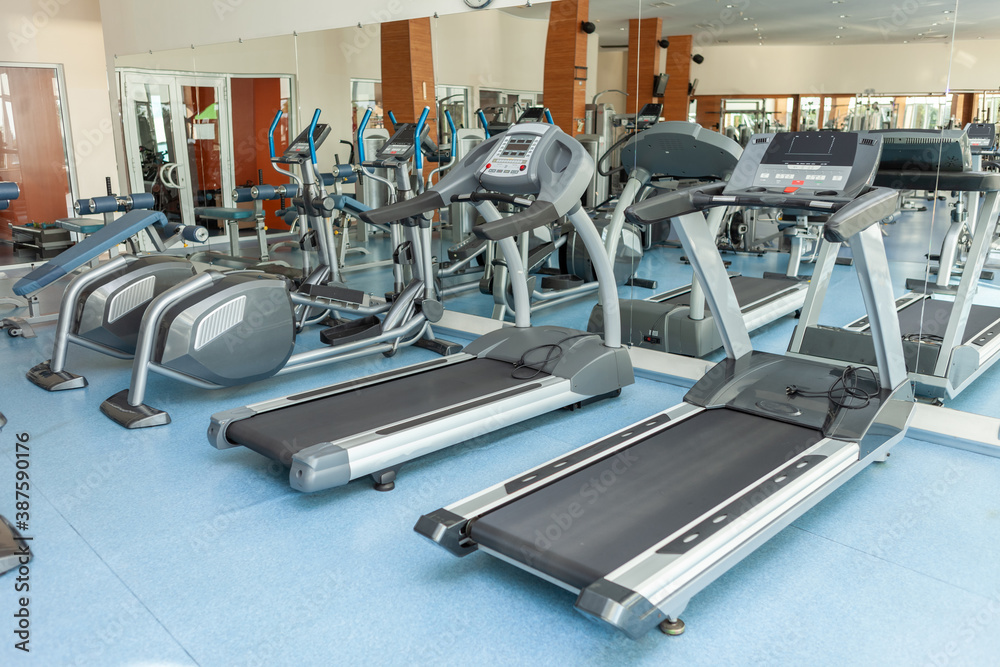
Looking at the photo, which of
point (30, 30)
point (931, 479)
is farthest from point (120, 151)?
point (931, 479)

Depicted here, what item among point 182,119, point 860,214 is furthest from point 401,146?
point 182,119

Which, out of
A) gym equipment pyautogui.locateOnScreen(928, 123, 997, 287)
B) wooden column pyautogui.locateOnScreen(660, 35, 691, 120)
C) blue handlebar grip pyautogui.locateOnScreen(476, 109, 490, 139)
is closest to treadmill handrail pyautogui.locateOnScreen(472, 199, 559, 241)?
wooden column pyautogui.locateOnScreen(660, 35, 691, 120)

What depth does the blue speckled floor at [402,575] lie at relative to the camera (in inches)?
75.2

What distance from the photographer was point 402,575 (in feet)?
7.38

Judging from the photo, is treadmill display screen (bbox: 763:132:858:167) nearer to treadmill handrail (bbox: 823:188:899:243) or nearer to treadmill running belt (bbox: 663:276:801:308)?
treadmill handrail (bbox: 823:188:899:243)

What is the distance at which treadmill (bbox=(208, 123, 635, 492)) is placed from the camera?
2.76m

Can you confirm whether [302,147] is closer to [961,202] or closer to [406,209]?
[406,209]

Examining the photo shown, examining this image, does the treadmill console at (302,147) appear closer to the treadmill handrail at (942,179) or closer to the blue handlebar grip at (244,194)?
the blue handlebar grip at (244,194)

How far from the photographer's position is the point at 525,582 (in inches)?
87.4

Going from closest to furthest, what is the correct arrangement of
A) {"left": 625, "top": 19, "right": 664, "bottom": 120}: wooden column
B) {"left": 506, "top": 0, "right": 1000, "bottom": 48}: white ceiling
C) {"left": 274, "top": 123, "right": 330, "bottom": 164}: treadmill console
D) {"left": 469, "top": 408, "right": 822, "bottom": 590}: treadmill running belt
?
{"left": 469, "top": 408, "right": 822, "bottom": 590}: treadmill running belt, {"left": 506, "top": 0, "right": 1000, "bottom": 48}: white ceiling, {"left": 625, "top": 19, "right": 664, "bottom": 120}: wooden column, {"left": 274, "top": 123, "right": 330, "bottom": 164}: treadmill console

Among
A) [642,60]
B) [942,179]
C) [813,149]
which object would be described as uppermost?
[642,60]

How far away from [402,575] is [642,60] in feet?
10.0

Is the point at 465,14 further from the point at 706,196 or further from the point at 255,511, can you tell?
the point at 255,511

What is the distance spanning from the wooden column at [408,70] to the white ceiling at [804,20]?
38.0 inches
